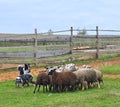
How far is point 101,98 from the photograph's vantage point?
15.5 m

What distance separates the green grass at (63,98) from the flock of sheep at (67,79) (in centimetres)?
42

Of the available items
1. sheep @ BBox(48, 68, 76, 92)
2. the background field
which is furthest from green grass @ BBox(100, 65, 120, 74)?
sheep @ BBox(48, 68, 76, 92)

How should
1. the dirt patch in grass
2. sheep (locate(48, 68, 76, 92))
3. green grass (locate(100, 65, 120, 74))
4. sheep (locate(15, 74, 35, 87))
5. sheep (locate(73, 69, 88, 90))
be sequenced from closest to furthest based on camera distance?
sheep (locate(48, 68, 76, 92)), sheep (locate(73, 69, 88, 90)), sheep (locate(15, 74, 35, 87)), the dirt patch in grass, green grass (locate(100, 65, 120, 74))

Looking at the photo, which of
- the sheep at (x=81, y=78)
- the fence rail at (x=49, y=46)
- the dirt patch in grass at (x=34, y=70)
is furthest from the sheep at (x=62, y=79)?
the fence rail at (x=49, y=46)

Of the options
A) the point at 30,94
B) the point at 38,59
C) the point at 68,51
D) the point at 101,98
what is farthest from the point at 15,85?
the point at 68,51

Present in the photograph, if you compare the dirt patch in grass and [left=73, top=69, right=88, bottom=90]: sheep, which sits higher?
[left=73, top=69, right=88, bottom=90]: sheep

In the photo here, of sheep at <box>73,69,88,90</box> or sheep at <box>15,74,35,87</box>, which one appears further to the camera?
sheep at <box>15,74,35,87</box>

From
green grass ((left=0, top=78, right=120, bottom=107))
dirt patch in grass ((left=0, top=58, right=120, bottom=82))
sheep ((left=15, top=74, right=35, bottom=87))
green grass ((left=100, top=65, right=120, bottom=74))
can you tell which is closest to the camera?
green grass ((left=0, top=78, right=120, bottom=107))

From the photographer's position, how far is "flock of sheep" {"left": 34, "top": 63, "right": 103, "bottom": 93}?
17.6 m

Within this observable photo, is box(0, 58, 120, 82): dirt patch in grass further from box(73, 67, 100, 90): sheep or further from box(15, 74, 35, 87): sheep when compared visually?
box(73, 67, 100, 90): sheep

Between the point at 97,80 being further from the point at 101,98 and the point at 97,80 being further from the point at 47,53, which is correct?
the point at 47,53

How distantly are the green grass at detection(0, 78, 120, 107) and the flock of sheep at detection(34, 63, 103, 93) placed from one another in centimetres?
42

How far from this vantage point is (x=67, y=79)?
57.7 feet

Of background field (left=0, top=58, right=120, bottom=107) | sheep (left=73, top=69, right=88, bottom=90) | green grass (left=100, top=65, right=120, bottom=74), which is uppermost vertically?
sheep (left=73, top=69, right=88, bottom=90)
